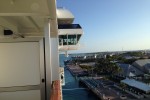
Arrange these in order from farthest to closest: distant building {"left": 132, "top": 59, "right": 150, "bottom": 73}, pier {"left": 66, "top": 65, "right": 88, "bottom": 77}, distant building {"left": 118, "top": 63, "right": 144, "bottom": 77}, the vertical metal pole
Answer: pier {"left": 66, "top": 65, "right": 88, "bottom": 77}
distant building {"left": 132, "top": 59, "right": 150, "bottom": 73}
distant building {"left": 118, "top": 63, "right": 144, "bottom": 77}
the vertical metal pole

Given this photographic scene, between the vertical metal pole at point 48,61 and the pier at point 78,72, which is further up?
the vertical metal pole at point 48,61

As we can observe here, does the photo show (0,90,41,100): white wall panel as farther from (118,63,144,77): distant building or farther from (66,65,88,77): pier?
(66,65,88,77): pier

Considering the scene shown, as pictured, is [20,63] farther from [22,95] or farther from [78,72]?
[78,72]

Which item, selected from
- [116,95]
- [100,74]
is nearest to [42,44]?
[116,95]

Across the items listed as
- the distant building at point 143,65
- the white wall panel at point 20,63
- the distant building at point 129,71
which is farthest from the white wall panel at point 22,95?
the distant building at point 143,65

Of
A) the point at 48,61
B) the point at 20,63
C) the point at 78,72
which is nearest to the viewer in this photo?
the point at 48,61

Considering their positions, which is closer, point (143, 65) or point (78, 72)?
point (143, 65)

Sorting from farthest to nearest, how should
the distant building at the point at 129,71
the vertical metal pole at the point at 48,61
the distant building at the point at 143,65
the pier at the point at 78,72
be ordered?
the pier at the point at 78,72, the distant building at the point at 143,65, the distant building at the point at 129,71, the vertical metal pole at the point at 48,61

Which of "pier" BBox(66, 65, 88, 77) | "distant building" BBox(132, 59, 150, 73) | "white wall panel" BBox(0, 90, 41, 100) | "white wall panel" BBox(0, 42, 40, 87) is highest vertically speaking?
"white wall panel" BBox(0, 42, 40, 87)

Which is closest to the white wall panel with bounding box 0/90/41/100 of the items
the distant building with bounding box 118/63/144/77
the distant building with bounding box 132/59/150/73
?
the distant building with bounding box 118/63/144/77

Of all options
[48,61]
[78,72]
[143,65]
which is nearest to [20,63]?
[48,61]

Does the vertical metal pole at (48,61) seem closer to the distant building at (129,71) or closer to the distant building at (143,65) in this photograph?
the distant building at (129,71)

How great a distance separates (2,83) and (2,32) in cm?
170

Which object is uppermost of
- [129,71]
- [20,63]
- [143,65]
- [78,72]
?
[20,63]
